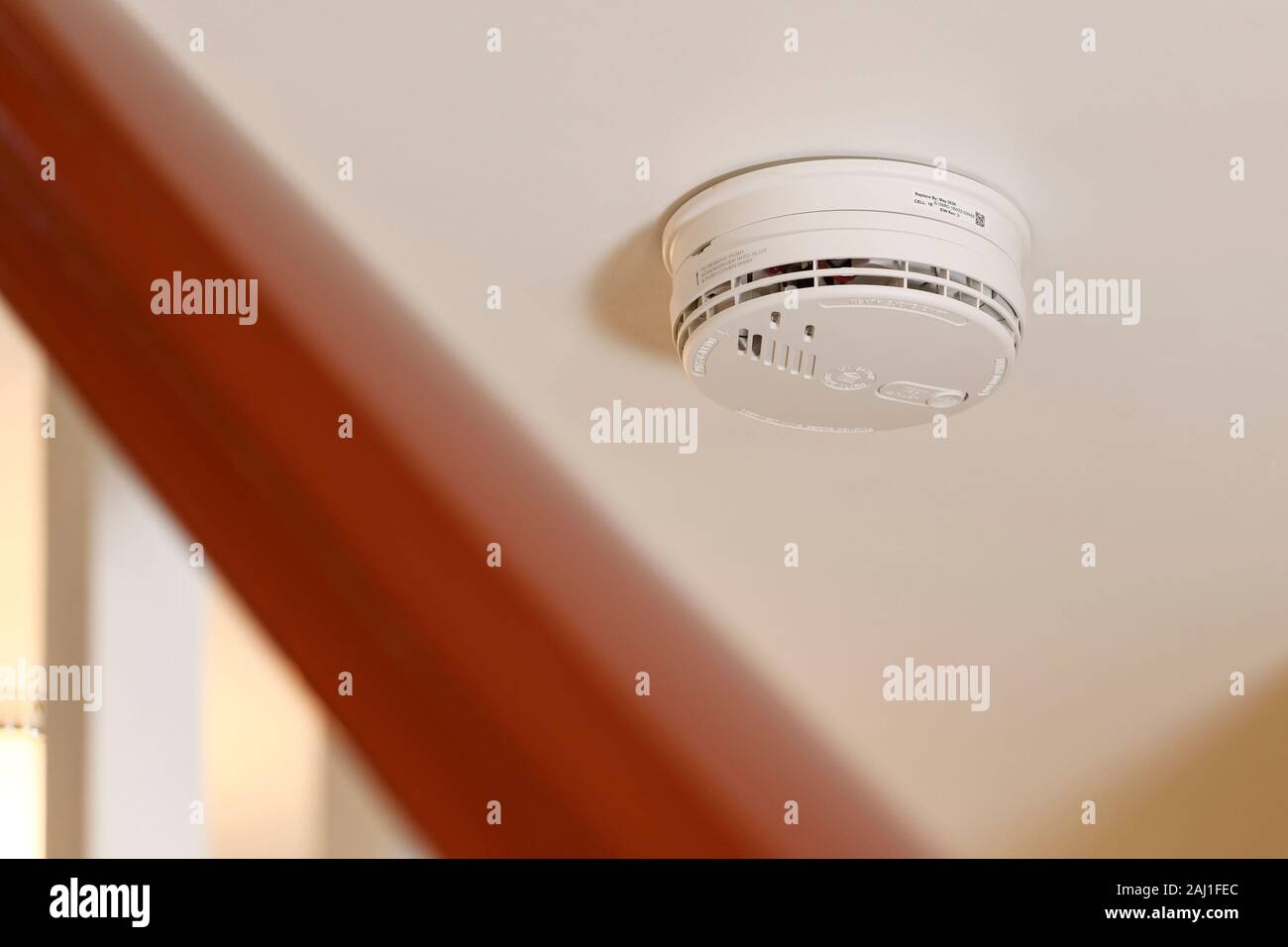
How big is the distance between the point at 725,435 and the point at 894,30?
54cm

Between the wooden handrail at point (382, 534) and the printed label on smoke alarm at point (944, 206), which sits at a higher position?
the printed label on smoke alarm at point (944, 206)

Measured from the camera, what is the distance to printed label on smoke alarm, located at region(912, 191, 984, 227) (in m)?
0.81

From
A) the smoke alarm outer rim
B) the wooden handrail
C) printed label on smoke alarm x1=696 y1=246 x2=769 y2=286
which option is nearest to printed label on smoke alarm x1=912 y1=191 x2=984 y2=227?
the smoke alarm outer rim

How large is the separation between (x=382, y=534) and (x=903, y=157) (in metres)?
0.72

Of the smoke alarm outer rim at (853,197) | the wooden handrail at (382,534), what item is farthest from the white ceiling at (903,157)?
the wooden handrail at (382,534)

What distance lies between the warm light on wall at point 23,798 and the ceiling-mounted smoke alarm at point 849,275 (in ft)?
1.66

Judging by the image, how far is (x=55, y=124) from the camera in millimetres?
232

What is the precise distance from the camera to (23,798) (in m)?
0.49

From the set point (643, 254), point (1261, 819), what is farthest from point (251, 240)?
point (1261, 819)

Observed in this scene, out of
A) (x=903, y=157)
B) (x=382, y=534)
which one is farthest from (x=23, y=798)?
(x=903, y=157)

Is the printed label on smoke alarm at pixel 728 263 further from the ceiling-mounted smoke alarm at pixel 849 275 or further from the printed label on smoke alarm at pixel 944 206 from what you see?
the printed label on smoke alarm at pixel 944 206

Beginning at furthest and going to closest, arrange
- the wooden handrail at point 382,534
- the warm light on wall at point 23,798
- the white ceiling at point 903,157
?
the white ceiling at point 903,157 → the warm light on wall at point 23,798 → the wooden handrail at point 382,534

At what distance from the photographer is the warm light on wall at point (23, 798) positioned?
0.36 meters

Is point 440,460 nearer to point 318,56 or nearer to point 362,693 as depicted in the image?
point 362,693
